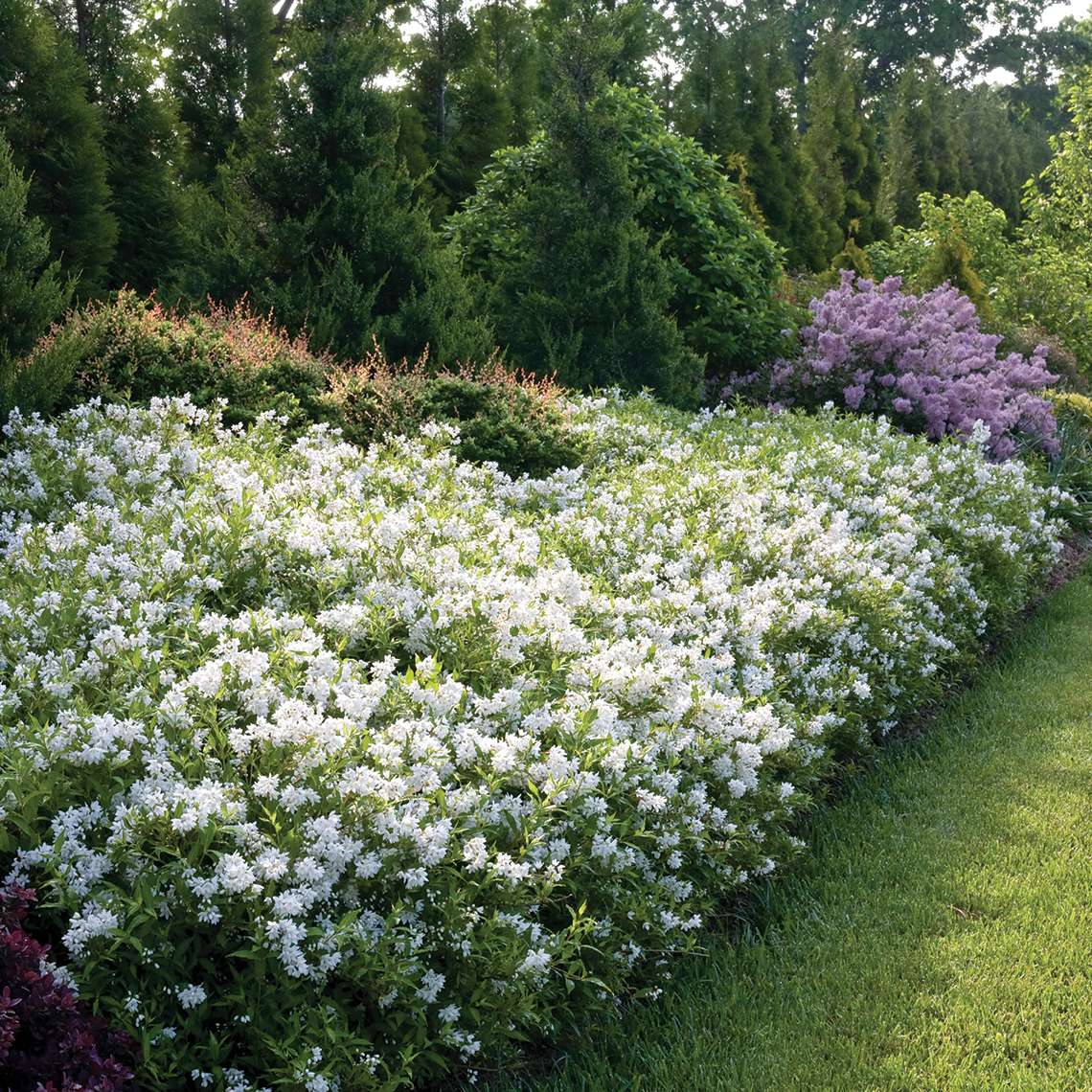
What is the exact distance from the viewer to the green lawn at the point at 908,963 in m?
3.01

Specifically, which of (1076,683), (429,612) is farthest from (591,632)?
(1076,683)

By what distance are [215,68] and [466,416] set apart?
967 centimetres

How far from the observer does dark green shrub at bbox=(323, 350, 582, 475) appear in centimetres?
716

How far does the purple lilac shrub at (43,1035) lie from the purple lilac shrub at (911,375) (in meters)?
9.09

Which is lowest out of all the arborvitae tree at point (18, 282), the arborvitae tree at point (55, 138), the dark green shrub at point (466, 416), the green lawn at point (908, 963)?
the green lawn at point (908, 963)

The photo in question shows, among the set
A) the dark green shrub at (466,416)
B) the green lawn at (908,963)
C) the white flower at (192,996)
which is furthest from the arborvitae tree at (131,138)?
the white flower at (192,996)

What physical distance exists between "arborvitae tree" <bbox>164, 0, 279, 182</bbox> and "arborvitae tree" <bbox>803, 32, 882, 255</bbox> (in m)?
12.5

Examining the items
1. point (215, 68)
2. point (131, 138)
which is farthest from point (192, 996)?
point (215, 68)

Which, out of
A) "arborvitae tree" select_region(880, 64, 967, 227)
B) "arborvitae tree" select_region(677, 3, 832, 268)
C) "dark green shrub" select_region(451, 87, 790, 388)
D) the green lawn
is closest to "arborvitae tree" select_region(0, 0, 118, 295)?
"dark green shrub" select_region(451, 87, 790, 388)

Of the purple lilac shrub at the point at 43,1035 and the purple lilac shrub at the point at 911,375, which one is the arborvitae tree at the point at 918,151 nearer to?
the purple lilac shrub at the point at 911,375

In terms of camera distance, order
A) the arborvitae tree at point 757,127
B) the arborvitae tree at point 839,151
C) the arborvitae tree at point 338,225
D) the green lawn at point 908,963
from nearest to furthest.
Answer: the green lawn at point 908,963 → the arborvitae tree at point 338,225 → the arborvitae tree at point 757,127 → the arborvitae tree at point 839,151

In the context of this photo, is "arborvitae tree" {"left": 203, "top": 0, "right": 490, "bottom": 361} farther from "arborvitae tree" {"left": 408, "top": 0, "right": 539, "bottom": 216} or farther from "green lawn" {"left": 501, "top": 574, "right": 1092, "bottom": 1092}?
"green lawn" {"left": 501, "top": 574, "right": 1092, "bottom": 1092}

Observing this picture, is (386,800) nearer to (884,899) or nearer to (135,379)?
(884,899)

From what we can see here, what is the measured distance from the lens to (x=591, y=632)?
4211 mm
